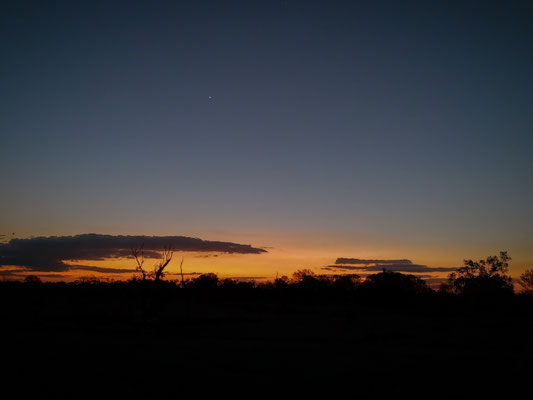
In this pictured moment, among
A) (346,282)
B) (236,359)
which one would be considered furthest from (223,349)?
(346,282)

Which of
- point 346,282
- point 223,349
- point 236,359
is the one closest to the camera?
point 236,359

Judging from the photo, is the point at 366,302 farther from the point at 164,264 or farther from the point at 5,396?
the point at 5,396

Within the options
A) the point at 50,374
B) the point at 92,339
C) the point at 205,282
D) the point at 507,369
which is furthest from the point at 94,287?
the point at 507,369

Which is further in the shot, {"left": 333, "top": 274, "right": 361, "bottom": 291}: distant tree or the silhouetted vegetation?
{"left": 333, "top": 274, "right": 361, "bottom": 291}: distant tree

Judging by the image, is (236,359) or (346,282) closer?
(236,359)

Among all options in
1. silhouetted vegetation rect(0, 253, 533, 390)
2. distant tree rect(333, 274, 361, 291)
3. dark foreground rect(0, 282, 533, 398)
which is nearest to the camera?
dark foreground rect(0, 282, 533, 398)

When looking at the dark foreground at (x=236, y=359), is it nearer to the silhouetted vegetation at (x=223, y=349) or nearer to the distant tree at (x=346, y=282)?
the silhouetted vegetation at (x=223, y=349)

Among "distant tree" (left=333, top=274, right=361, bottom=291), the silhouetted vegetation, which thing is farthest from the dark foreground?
"distant tree" (left=333, top=274, right=361, bottom=291)

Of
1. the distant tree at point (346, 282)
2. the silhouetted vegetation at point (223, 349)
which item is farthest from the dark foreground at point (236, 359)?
the distant tree at point (346, 282)

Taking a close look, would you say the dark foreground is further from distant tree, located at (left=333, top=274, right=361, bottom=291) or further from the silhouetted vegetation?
distant tree, located at (left=333, top=274, right=361, bottom=291)

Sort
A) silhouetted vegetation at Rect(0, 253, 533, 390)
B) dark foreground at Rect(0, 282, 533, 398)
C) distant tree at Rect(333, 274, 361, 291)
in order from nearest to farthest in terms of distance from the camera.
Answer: dark foreground at Rect(0, 282, 533, 398), silhouetted vegetation at Rect(0, 253, 533, 390), distant tree at Rect(333, 274, 361, 291)

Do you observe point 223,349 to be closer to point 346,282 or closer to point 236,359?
point 236,359

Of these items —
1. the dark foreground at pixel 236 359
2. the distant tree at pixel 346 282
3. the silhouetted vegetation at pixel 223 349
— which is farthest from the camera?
the distant tree at pixel 346 282

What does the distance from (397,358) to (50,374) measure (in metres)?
13.5
